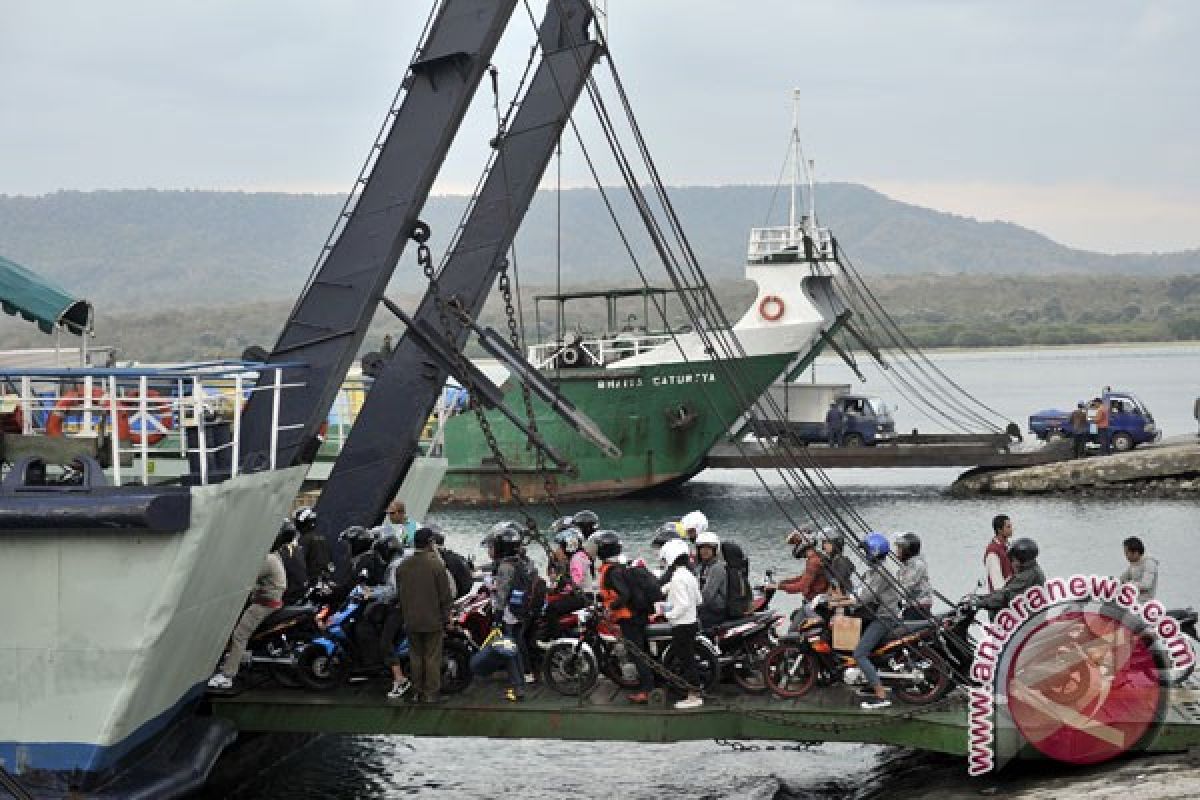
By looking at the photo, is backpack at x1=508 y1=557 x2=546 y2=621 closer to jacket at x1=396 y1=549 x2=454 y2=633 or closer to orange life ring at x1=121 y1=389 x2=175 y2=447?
jacket at x1=396 y1=549 x2=454 y2=633

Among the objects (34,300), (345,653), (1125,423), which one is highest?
(34,300)

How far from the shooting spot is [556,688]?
624 inches

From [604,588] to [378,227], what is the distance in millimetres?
4334

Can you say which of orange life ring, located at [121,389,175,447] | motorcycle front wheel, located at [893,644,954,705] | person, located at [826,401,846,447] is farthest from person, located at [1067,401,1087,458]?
motorcycle front wheel, located at [893,644,954,705]

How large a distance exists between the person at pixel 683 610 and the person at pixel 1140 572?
4013 millimetres

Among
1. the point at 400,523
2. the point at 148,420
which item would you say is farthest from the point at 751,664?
the point at 148,420

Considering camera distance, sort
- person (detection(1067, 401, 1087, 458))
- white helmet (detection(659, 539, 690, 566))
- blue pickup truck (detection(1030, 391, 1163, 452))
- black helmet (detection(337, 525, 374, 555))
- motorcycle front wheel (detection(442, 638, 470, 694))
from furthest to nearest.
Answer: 1. blue pickup truck (detection(1030, 391, 1163, 452))
2. person (detection(1067, 401, 1087, 458))
3. black helmet (detection(337, 525, 374, 555))
4. motorcycle front wheel (detection(442, 638, 470, 694))
5. white helmet (detection(659, 539, 690, 566))

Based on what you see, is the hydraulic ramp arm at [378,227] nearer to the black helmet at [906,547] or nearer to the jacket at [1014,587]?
the black helmet at [906,547]

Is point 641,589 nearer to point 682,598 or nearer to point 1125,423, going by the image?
point 682,598

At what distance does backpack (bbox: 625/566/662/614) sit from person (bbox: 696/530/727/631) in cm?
62

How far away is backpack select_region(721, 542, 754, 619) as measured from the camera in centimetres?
1577

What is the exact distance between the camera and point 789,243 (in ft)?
164

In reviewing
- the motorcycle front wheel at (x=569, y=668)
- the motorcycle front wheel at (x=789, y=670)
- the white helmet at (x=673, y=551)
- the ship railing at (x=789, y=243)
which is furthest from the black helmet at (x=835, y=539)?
the ship railing at (x=789, y=243)

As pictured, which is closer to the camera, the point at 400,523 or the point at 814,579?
the point at 814,579
